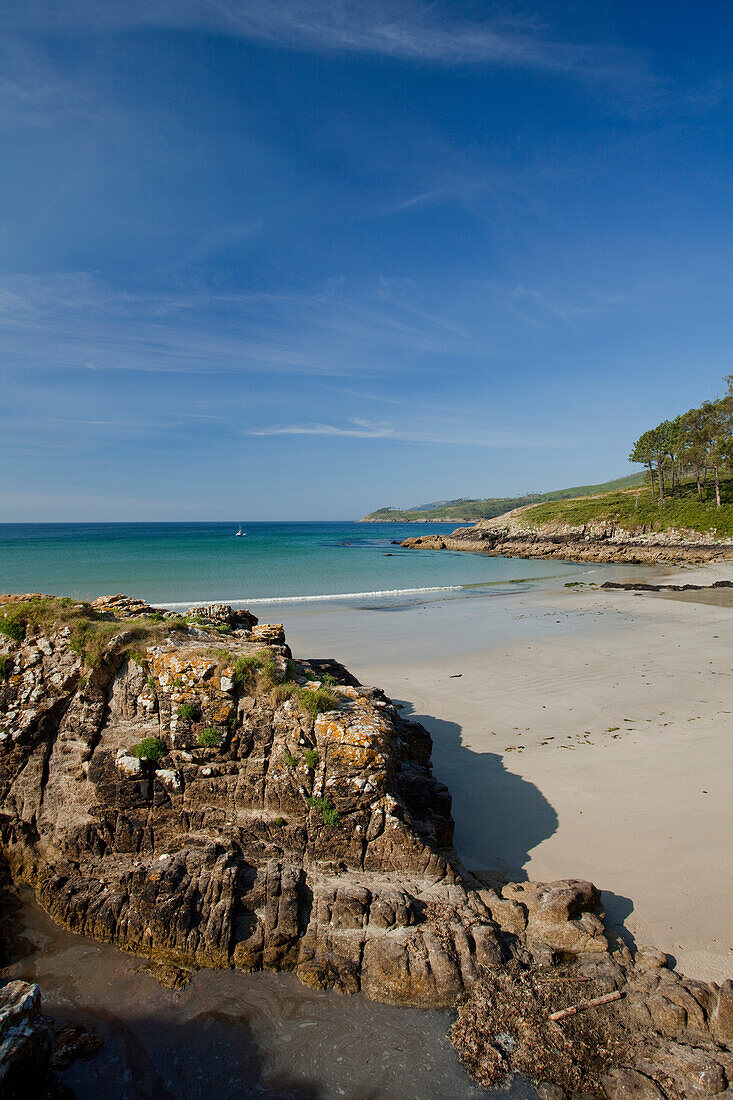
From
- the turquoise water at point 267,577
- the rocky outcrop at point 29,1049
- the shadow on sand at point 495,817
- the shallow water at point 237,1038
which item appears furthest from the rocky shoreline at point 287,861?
the turquoise water at point 267,577

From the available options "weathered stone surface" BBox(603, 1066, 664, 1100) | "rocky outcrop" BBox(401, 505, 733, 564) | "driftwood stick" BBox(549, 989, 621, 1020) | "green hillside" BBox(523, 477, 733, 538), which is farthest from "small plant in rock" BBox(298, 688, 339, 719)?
"green hillside" BBox(523, 477, 733, 538)

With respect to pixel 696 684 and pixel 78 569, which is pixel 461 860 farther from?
pixel 78 569

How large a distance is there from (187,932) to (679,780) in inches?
402

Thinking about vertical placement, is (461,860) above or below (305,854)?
below

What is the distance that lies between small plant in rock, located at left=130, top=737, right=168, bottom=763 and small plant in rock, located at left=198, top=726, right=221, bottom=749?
1.91 ft

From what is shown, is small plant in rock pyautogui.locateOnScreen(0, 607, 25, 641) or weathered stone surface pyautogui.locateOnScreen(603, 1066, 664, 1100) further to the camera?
small plant in rock pyautogui.locateOnScreen(0, 607, 25, 641)

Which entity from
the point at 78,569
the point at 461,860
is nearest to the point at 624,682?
the point at 461,860

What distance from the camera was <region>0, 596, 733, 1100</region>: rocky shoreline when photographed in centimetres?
547

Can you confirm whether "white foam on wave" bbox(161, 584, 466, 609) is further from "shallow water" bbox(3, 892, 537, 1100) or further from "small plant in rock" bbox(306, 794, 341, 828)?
"shallow water" bbox(3, 892, 537, 1100)

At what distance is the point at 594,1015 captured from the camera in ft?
18.0

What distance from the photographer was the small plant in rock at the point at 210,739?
7.76m

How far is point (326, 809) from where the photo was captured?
7371mm

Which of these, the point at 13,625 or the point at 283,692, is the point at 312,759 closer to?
the point at 283,692

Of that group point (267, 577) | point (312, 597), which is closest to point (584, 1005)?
point (312, 597)
